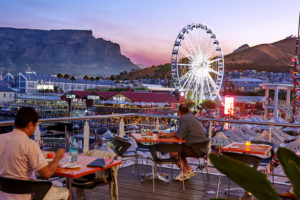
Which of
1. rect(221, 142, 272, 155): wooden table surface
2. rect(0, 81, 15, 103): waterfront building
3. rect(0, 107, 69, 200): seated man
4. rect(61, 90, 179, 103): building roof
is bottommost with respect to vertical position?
rect(0, 81, 15, 103): waterfront building

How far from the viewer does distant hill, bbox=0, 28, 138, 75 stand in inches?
6097

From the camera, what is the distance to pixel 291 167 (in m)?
0.77

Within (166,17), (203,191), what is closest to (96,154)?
(203,191)

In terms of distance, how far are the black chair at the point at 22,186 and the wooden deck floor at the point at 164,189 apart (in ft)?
6.76

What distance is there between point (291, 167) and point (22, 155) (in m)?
2.00

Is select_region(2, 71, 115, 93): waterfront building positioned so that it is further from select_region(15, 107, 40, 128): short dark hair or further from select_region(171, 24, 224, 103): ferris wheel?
select_region(15, 107, 40, 128): short dark hair

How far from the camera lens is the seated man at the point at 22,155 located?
2.29m

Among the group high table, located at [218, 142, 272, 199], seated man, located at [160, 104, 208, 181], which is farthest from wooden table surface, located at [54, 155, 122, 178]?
seated man, located at [160, 104, 208, 181]

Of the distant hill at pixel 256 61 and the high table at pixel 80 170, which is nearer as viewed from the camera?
the high table at pixel 80 170

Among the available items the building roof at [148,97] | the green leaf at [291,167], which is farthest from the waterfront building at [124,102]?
the green leaf at [291,167]

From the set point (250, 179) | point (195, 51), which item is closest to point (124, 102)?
point (195, 51)

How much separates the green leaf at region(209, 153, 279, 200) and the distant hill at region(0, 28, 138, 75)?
151 meters

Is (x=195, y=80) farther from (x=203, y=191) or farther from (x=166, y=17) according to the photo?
(x=203, y=191)

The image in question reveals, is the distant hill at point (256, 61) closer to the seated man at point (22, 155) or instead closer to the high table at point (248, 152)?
the high table at point (248, 152)
